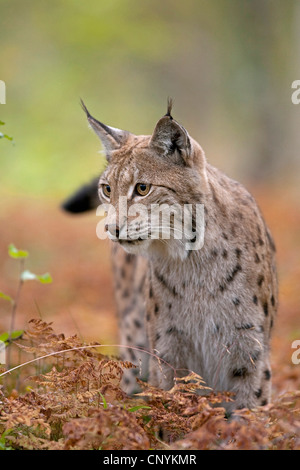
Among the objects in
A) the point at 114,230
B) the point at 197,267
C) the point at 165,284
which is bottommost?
the point at 165,284

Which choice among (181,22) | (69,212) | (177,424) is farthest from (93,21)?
(177,424)

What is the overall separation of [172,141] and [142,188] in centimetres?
36

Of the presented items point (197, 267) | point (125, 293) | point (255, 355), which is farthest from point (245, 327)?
point (125, 293)

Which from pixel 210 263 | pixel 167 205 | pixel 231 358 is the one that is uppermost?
pixel 167 205

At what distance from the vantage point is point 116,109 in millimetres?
32406

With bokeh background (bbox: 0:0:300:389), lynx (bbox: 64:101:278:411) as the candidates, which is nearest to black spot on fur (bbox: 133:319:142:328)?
bokeh background (bbox: 0:0:300:389)

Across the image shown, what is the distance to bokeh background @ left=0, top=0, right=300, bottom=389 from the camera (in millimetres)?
10773

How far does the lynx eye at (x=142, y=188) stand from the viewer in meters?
4.29

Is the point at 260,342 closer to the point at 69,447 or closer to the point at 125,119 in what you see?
the point at 69,447

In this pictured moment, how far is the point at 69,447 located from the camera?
10.6ft

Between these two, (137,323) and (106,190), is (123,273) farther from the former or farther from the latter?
(106,190)

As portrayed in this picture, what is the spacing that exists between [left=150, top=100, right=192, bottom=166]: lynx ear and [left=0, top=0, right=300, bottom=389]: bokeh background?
166 centimetres

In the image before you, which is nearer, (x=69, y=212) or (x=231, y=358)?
(x=231, y=358)

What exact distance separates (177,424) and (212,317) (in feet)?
3.55
